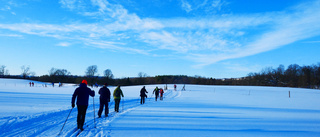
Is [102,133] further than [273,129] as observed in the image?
No

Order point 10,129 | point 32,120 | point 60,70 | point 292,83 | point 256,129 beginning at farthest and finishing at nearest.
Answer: point 60,70, point 292,83, point 32,120, point 256,129, point 10,129

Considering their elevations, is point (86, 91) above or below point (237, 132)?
above

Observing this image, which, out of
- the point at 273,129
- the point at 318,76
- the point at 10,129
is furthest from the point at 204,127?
the point at 318,76

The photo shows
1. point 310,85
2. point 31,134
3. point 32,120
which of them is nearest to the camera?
point 31,134

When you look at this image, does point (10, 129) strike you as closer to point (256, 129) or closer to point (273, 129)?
point (256, 129)

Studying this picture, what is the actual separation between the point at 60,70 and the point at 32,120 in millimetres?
120488

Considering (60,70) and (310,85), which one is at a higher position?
(60,70)

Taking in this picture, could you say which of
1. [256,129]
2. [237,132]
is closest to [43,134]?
[237,132]

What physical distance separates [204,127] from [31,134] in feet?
18.0

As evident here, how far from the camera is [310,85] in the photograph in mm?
70000

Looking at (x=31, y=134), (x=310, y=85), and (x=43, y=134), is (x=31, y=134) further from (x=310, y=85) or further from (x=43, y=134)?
(x=310, y=85)

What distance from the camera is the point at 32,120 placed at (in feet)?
23.7

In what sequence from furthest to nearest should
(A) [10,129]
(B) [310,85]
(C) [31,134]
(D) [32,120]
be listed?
(B) [310,85]
(D) [32,120]
(A) [10,129]
(C) [31,134]

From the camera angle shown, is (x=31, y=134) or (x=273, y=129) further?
(x=273, y=129)
